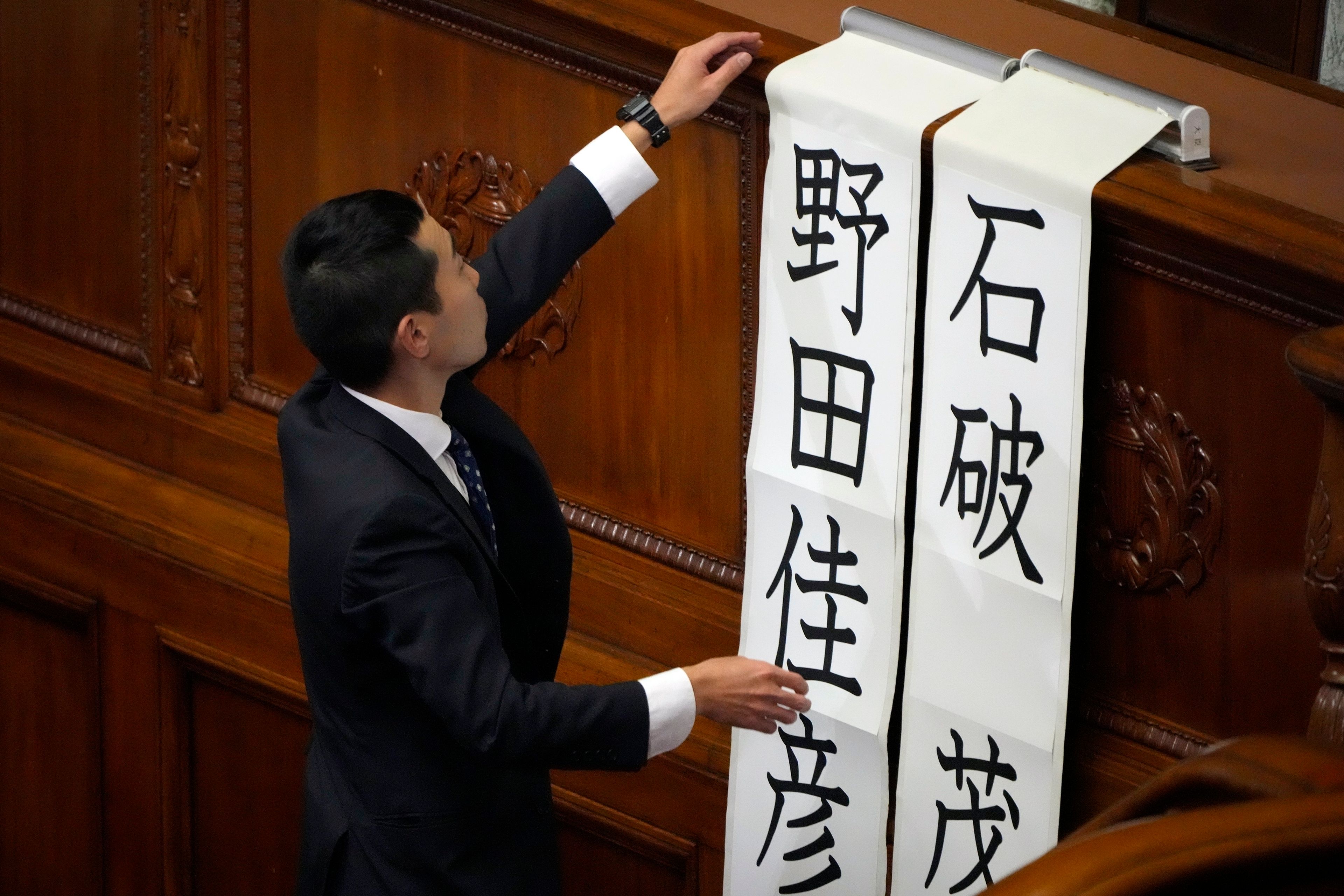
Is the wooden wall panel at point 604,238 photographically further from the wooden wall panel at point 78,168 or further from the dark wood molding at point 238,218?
the wooden wall panel at point 78,168

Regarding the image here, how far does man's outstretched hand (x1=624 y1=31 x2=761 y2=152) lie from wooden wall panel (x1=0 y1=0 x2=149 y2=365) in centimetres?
107

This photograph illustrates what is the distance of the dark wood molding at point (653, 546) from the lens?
222 centimetres

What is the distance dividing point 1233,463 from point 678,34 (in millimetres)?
754

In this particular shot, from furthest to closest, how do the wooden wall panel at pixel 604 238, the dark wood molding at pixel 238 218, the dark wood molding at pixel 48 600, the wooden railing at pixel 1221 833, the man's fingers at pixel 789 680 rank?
the dark wood molding at pixel 48 600 → the dark wood molding at pixel 238 218 → the wooden wall panel at pixel 604 238 → the man's fingers at pixel 789 680 → the wooden railing at pixel 1221 833

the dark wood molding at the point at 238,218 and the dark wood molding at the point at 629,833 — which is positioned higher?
the dark wood molding at the point at 238,218

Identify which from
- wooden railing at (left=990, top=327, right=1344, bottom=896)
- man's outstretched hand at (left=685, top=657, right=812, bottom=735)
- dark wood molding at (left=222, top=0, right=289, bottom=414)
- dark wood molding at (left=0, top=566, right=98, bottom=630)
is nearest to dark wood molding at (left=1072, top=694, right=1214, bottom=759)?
man's outstretched hand at (left=685, top=657, right=812, bottom=735)

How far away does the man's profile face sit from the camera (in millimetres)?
1783

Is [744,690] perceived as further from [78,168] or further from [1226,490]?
[78,168]

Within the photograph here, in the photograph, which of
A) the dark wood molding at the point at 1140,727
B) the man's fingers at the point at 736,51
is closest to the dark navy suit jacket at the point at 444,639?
the man's fingers at the point at 736,51

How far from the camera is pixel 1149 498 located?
5.81 feet

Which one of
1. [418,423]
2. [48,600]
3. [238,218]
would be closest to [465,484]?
[418,423]

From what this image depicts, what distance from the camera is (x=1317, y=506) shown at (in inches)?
53.1

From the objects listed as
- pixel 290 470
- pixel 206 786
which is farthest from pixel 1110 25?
pixel 206 786

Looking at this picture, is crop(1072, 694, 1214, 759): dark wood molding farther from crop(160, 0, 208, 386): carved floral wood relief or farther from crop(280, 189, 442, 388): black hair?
crop(160, 0, 208, 386): carved floral wood relief
